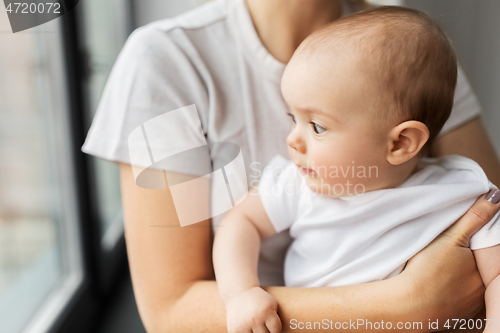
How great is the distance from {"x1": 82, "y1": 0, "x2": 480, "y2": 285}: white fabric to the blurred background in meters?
0.04

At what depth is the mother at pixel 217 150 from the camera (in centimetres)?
41

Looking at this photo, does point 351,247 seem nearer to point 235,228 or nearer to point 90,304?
point 235,228

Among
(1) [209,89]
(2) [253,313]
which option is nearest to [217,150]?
(1) [209,89]

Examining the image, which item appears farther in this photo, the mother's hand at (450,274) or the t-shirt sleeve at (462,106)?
the t-shirt sleeve at (462,106)

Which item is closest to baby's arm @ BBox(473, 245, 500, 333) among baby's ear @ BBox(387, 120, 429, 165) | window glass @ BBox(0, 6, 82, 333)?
baby's ear @ BBox(387, 120, 429, 165)

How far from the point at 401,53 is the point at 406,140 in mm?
92

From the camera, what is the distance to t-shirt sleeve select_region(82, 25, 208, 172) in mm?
426

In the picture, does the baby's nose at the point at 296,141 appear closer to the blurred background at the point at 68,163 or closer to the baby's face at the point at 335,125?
the baby's face at the point at 335,125

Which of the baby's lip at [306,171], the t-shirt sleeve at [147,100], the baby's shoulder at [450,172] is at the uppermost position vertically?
the t-shirt sleeve at [147,100]

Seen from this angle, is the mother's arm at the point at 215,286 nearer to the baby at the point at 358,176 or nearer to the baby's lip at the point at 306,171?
the baby at the point at 358,176

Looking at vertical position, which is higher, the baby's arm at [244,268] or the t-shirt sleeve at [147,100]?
the t-shirt sleeve at [147,100]

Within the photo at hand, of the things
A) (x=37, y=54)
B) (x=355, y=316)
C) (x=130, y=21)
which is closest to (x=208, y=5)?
(x=130, y=21)

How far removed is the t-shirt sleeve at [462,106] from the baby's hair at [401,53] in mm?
159

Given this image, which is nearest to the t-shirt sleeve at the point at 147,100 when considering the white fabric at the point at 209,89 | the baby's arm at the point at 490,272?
the white fabric at the point at 209,89
